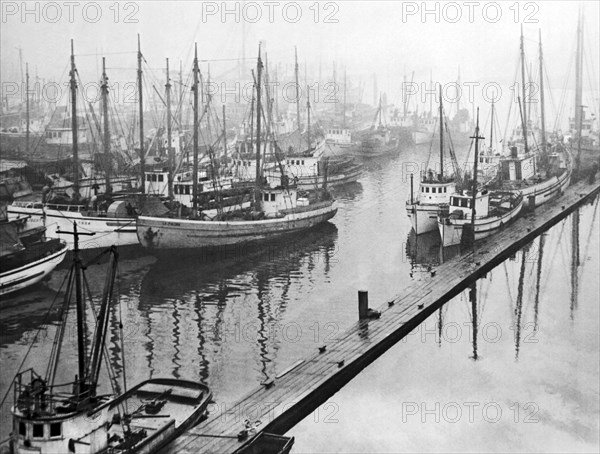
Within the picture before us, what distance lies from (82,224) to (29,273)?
333 centimetres

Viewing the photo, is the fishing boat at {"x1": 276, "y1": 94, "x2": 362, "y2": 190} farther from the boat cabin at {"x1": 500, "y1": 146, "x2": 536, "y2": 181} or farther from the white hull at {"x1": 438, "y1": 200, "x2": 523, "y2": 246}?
the white hull at {"x1": 438, "y1": 200, "x2": 523, "y2": 246}

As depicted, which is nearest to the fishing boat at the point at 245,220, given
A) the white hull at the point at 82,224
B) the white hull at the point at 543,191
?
the white hull at the point at 82,224

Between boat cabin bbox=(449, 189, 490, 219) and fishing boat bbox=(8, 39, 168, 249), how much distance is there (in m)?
8.90

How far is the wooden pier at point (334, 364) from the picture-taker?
1045cm

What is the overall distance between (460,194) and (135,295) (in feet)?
36.2

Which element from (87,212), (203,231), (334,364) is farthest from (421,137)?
(334,364)

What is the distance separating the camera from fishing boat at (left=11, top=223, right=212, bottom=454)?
8492mm

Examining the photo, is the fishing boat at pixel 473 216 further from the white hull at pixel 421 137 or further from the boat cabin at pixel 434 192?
the white hull at pixel 421 137

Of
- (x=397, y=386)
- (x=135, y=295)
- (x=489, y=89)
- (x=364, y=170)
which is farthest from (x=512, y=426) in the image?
(x=364, y=170)

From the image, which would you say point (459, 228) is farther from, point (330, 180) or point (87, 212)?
point (330, 180)

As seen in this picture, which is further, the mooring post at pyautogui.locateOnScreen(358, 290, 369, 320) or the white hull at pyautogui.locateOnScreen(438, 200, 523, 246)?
the white hull at pyautogui.locateOnScreen(438, 200, 523, 246)

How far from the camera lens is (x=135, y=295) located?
17.7 meters

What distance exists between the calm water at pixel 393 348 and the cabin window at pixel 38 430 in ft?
9.08

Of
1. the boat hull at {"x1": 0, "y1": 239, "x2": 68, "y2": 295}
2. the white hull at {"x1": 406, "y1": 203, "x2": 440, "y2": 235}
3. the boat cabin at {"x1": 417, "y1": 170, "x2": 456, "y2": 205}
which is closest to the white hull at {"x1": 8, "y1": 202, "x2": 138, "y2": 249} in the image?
the boat hull at {"x1": 0, "y1": 239, "x2": 68, "y2": 295}
